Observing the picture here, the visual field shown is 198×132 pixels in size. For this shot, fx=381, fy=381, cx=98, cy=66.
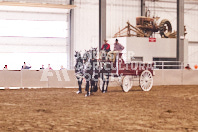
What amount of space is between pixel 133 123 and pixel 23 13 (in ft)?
73.7

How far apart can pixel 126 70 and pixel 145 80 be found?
1.70 meters

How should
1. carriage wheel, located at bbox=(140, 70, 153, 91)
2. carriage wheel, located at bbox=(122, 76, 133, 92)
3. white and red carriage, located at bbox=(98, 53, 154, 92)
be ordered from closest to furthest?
white and red carriage, located at bbox=(98, 53, 154, 92)
carriage wheel, located at bbox=(122, 76, 133, 92)
carriage wheel, located at bbox=(140, 70, 153, 91)

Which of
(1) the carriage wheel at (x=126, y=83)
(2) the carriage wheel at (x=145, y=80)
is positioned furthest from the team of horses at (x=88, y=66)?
(2) the carriage wheel at (x=145, y=80)

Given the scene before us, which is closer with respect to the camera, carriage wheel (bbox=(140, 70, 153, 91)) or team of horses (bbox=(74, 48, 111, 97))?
team of horses (bbox=(74, 48, 111, 97))

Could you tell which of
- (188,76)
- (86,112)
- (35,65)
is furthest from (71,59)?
(86,112)

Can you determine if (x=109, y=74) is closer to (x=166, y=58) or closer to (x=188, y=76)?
(x=188, y=76)

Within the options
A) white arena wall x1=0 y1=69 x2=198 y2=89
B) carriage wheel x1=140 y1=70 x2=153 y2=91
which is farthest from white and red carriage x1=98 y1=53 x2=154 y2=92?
white arena wall x1=0 y1=69 x2=198 y2=89

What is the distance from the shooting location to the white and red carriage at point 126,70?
1598 centimetres

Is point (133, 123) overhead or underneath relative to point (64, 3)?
underneath

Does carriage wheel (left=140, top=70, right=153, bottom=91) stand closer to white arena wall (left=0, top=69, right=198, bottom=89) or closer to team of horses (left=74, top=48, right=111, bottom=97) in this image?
white arena wall (left=0, top=69, right=198, bottom=89)

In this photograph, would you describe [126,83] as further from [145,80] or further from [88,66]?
[88,66]

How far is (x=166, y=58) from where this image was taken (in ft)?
92.0

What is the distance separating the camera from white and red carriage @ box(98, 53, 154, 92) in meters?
16.0

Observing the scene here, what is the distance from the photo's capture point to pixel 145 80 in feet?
58.3
